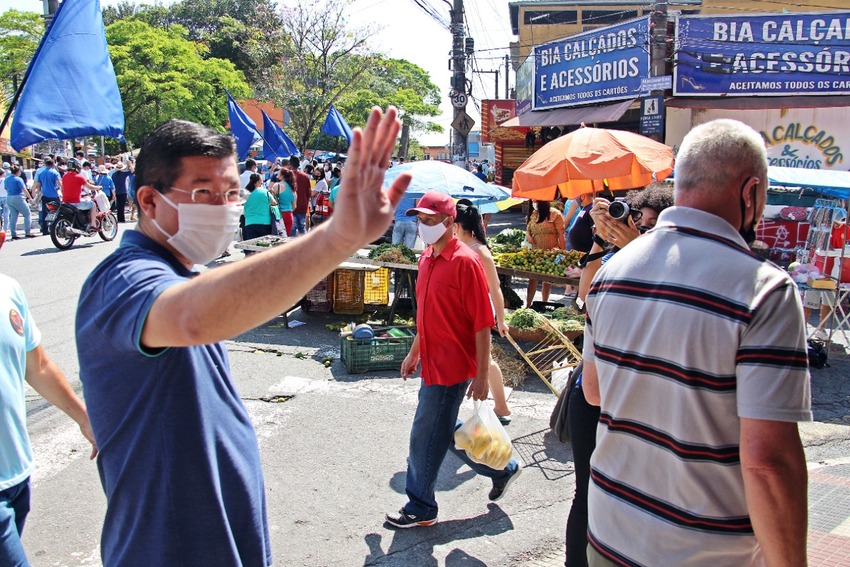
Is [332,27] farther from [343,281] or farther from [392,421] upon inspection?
[392,421]

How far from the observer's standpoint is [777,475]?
1724 mm

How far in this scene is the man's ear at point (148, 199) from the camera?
188 cm

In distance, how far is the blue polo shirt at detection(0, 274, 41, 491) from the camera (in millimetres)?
2447

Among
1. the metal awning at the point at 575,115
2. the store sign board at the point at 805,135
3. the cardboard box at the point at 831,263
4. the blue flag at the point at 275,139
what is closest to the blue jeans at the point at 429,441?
the cardboard box at the point at 831,263

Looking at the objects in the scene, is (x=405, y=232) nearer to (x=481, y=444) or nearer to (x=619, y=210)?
(x=481, y=444)

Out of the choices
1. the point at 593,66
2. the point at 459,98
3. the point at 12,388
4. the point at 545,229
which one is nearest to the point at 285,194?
the point at 545,229

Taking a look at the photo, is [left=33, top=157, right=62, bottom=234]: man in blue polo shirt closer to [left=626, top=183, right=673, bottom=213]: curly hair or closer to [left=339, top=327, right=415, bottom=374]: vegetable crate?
[left=339, top=327, right=415, bottom=374]: vegetable crate

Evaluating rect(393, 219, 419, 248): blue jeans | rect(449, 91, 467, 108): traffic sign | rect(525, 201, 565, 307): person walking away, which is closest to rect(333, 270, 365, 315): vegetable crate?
rect(525, 201, 565, 307): person walking away

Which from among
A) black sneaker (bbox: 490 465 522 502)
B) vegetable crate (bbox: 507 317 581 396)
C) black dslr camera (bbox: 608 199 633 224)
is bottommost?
black sneaker (bbox: 490 465 522 502)

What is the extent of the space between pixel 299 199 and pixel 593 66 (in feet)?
27.3

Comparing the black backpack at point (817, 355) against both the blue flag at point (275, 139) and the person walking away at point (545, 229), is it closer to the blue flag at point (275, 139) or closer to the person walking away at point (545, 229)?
the person walking away at point (545, 229)

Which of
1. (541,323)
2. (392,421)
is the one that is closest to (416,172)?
(541,323)

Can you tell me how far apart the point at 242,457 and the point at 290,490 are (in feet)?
10.0

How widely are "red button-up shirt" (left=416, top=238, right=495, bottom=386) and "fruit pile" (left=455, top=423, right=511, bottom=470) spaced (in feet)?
1.20
